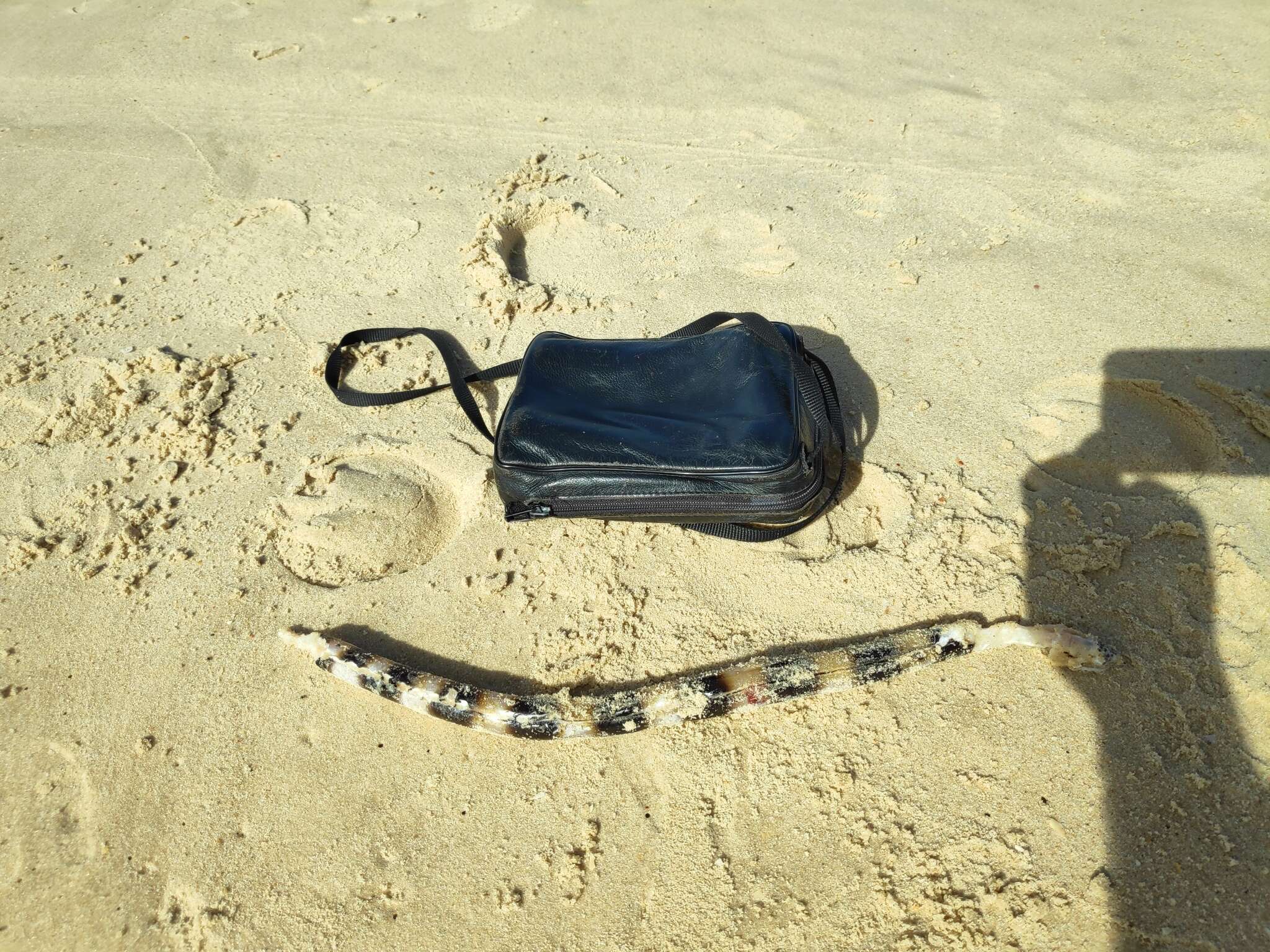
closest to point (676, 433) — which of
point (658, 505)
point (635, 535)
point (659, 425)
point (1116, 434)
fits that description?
point (659, 425)

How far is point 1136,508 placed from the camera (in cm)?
221

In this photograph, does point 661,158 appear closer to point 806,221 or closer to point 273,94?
point 806,221

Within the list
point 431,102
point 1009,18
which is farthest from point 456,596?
point 1009,18

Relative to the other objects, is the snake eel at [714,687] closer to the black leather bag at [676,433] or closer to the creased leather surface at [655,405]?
the black leather bag at [676,433]

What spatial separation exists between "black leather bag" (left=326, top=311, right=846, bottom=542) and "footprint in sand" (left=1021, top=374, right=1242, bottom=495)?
2.42 ft

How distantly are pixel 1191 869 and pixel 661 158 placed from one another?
3628 mm

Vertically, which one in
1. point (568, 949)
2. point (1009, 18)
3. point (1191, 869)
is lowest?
point (568, 949)

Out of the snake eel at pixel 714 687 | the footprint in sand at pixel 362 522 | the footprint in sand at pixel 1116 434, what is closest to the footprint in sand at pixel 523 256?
the footprint in sand at pixel 362 522

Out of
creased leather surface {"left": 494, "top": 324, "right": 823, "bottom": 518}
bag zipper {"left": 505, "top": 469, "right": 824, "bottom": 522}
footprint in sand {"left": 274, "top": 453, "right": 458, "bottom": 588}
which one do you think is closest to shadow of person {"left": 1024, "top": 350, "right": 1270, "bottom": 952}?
bag zipper {"left": 505, "top": 469, "right": 824, "bottom": 522}

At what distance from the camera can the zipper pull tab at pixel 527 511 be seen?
6.70 feet

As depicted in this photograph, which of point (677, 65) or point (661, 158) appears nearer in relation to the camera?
point (661, 158)

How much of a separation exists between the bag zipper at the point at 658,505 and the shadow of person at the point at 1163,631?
0.75 m

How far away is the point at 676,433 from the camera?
80.6 inches

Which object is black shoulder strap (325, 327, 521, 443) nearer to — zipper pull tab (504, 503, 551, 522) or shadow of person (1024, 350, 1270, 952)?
zipper pull tab (504, 503, 551, 522)
